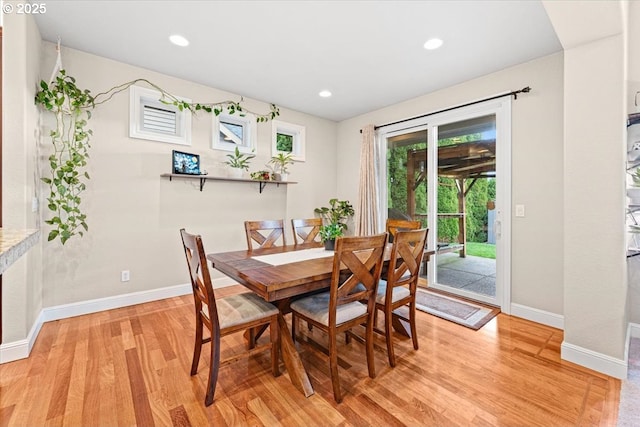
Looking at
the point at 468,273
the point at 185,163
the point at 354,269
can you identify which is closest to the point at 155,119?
the point at 185,163

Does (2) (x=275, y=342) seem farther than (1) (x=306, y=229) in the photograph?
No

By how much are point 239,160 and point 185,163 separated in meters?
0.74

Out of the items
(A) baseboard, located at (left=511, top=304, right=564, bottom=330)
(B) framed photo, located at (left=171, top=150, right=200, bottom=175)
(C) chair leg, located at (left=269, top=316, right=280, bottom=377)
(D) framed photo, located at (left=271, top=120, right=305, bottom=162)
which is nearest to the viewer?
(C) chair leg, located at (left=269, top=316, right=280, bottom=377)

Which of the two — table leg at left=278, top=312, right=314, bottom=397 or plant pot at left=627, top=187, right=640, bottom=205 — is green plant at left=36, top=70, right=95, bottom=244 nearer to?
table leg at left=278, top=312, right=314, bottom=397

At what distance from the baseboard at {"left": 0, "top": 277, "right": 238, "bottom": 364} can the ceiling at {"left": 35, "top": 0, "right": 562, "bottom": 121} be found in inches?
103

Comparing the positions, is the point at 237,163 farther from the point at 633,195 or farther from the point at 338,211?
the point at 633,195

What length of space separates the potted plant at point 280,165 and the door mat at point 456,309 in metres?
2.57

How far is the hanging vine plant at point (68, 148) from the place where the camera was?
250 cm

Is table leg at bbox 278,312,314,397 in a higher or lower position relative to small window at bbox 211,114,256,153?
lower

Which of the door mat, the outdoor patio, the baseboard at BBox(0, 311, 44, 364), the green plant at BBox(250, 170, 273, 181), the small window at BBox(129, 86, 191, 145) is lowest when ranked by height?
the door mat

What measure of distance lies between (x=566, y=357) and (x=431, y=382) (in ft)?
3.82

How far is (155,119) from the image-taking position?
11.1 feet

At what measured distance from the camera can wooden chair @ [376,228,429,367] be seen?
196 cm

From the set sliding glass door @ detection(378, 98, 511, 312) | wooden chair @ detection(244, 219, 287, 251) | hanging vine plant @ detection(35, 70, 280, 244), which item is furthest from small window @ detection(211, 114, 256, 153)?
sliding glass door @ detection(378, 98, 511, 312)
